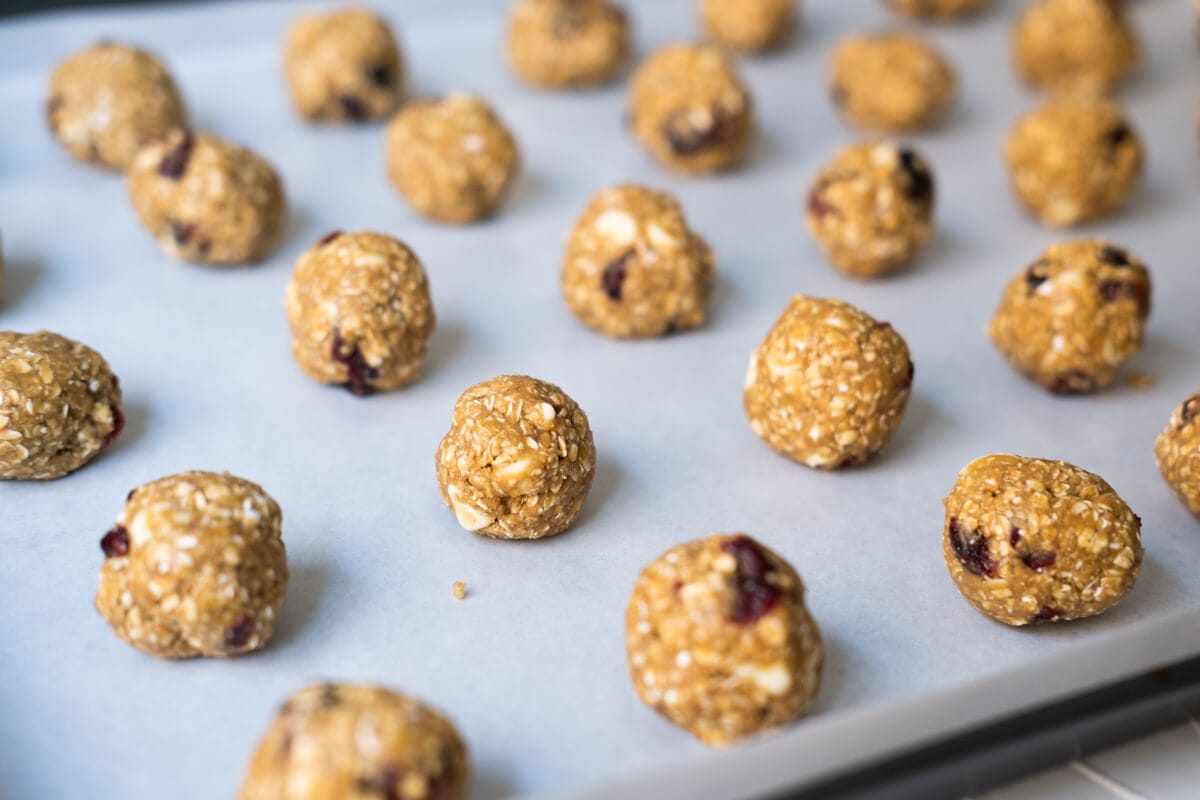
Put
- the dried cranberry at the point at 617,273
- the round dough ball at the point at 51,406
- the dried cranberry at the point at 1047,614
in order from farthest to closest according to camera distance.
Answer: the dried cranberry at the point at 617,273
the round dough ball at the point at 51,406
the dried cranberry at the point at 1047,614

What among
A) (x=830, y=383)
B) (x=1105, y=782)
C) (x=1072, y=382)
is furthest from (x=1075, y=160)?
(x=1105, y=782)

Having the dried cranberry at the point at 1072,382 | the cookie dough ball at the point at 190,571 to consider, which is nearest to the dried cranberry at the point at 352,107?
the cookie dough ball at the point at 190,571

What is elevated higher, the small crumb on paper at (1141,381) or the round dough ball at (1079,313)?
the round dough ball at (1079,313)

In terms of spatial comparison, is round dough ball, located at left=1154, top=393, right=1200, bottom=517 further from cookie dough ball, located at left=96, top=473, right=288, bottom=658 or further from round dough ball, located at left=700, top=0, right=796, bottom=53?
round dough ball, located at left=700, top=0, right=796, bottom=53

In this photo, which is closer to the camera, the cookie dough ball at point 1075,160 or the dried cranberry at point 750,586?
the dried cranberry at point 750,586

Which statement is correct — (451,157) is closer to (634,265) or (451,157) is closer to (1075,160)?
(634,265)

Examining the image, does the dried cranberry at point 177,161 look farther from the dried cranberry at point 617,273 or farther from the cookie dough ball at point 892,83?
the cookie dough ball at point 892,83

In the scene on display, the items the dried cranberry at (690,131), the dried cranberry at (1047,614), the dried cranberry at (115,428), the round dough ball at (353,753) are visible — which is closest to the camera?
the round dough ball at (353,753)

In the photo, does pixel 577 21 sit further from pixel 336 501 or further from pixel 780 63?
pixel 336 501
